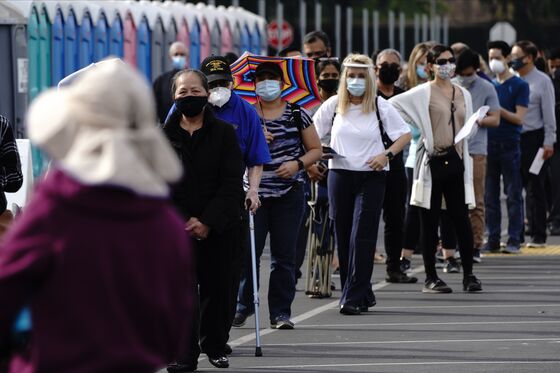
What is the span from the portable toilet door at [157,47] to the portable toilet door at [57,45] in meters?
4.55

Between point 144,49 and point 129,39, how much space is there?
0.92 meters

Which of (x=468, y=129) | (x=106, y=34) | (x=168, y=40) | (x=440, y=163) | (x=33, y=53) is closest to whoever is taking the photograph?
(x=468, y=129)

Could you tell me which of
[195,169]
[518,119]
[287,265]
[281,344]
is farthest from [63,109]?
[518,119]

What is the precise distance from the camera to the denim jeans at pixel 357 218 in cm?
1167

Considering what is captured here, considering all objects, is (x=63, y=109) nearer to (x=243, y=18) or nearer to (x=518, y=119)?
(x=518, y=119)

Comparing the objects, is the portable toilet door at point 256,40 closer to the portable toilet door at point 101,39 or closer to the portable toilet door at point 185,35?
the portable toilet door at point 185,35

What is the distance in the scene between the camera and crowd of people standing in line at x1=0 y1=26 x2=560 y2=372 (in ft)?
13.3

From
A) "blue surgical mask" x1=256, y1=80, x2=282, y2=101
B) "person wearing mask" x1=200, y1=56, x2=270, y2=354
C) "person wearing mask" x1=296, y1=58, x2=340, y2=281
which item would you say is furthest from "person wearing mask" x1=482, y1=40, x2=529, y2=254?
"person wearing mask" x1=200, y1=56, x2=270, y2=354

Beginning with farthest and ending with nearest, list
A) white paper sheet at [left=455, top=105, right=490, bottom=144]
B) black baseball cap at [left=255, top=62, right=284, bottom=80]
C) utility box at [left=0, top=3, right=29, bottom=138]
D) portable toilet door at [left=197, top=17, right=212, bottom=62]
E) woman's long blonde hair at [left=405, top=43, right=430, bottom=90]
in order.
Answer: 1. portable toilet door at [left=197, top=17, right=212, bottom=62]
2. utility box at [left=0, top=3, right=29, bottom=138]
3. woman's long blonde hair at [left=405, top=43, right=430, bottom=90]
4. white paper sheet at [left=455, top=105, right=490, bottom=144]
5. black baseball cap at [left=255, top=62, right=284, bottom=80]

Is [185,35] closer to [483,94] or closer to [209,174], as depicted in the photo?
[483,94]

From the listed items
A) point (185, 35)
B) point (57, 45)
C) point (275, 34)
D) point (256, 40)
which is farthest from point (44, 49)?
Answer: point (275, 34)

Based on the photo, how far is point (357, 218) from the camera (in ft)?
38.4

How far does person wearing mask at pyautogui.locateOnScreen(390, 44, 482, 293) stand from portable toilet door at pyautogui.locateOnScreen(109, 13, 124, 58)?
31.1 ft

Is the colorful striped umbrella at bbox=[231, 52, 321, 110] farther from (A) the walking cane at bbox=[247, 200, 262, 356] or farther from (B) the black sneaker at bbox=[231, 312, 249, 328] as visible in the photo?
(B) the black sneaker at bbox=[231, 312, 249, 328]
